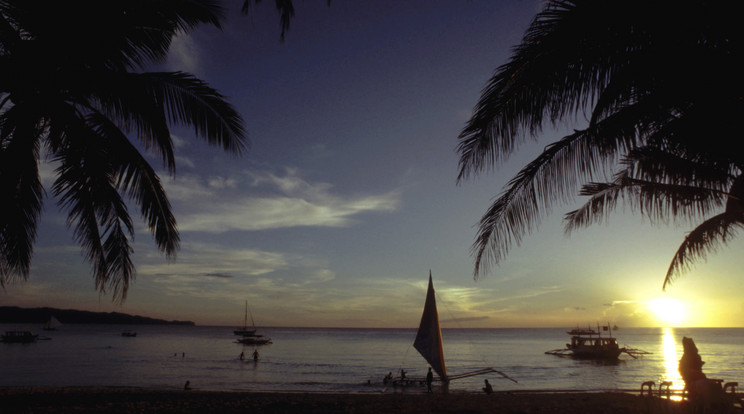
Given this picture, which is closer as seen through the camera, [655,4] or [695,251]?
[655,4]

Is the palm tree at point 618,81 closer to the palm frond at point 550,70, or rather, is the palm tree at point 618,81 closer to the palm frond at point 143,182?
the palm frond at point 550,70

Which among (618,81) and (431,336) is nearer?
(618,81)

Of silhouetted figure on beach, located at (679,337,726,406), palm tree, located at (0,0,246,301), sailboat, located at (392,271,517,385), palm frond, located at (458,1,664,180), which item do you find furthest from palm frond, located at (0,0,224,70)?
sailboat, located at (392,271,517,385)

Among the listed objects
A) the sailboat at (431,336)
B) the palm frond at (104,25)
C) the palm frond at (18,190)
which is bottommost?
the sailboat at (431,336)

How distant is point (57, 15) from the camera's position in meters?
5.02

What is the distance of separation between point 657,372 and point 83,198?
52.0 meters

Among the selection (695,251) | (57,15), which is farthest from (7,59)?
(695,251)

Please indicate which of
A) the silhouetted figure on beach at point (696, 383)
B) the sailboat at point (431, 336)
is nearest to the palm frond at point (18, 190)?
the silhouetted figure on beach at point (696, 383)

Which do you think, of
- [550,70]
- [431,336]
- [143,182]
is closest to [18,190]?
[143,182]

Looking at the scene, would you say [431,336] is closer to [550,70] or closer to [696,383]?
[696,383]

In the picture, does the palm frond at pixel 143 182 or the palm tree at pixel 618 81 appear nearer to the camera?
the palm tree at pixel 618 81

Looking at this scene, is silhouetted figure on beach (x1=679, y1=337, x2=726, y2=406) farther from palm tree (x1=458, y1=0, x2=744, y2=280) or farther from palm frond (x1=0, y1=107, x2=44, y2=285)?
palm frond (x1=0, y1=107, x2=44, y2=285)

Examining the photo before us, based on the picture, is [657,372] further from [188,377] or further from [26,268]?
[26,268]

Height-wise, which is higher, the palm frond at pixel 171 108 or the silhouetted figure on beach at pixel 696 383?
the palm frond at pixel 171 108
